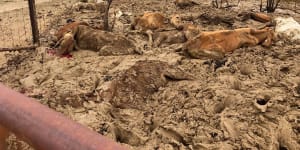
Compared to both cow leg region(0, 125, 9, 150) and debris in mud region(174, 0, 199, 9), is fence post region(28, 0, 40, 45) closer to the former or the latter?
debris in mud region(174, 0, 199, 9)

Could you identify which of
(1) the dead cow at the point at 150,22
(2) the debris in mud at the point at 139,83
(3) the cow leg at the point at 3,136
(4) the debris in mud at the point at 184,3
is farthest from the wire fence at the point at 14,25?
(3) the cow leg at the point at 3,136

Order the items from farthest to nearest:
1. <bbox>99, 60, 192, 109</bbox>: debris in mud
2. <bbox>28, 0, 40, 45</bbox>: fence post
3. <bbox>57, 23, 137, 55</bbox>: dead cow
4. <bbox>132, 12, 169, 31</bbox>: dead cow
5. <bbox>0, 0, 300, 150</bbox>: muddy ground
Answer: <bbox>132, 12, 169, 31</bbox>: dead cow → <bbox>28, 0, 40, 45</bbox>: fence post → <bbox>57, 23, 137, 55</bbox>: dead cow → <bbox>99, 60, 192, 109</bbox>: debris in mud → <bbox>0, 0, 300, 150</bbox>: muddy ground

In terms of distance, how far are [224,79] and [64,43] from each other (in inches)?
77.7

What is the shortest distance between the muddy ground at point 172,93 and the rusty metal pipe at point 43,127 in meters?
1.98

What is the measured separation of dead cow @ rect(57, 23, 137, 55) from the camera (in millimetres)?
4449

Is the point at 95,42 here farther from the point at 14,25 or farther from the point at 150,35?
the point at 14,25

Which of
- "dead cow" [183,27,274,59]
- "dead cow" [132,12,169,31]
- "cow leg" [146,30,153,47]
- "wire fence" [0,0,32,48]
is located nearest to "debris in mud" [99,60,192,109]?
"dead cow" [183,27,274,59]

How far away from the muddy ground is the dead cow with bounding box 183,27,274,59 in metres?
0.10

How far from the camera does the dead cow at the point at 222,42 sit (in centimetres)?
420

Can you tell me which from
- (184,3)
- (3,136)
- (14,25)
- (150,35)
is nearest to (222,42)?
(150,35)

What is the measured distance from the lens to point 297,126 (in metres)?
2.82

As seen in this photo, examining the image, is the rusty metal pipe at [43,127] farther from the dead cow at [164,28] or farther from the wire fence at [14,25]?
the wire fence at [14,25]

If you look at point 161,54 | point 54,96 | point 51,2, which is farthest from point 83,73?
point 51,2

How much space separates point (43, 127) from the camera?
76 cm
